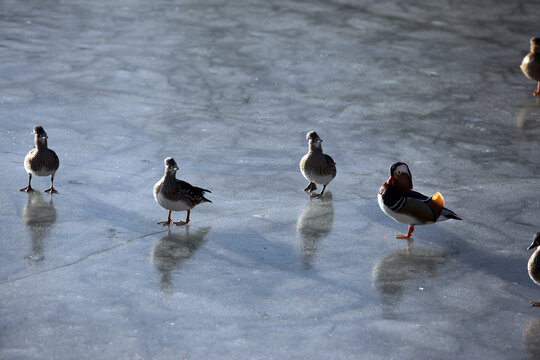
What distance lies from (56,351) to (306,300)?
6.64ft

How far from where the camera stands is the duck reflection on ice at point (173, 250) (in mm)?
6547

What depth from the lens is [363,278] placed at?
6.61 m

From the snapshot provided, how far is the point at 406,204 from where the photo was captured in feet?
23.5

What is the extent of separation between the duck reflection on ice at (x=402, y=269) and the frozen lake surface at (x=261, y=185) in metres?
0.02

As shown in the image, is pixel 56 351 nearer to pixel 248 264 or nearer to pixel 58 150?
pixel 248 264

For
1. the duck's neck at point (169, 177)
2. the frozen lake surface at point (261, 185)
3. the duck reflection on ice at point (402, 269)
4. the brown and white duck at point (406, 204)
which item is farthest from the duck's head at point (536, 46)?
the duck's neck at point (169, 177)

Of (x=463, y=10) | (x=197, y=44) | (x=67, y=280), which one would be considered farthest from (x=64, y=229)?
(x=463, y=10)

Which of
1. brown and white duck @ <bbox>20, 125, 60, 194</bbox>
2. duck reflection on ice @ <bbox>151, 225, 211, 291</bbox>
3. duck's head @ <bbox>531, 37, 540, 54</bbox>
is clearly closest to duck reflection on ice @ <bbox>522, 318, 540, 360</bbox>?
duck reflection on ice @ <bbox>151, 225, 211, 291</bbox>

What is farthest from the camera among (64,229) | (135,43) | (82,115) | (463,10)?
(463,10)

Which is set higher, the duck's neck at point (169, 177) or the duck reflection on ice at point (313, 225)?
the duck's neck at point (169, 177)

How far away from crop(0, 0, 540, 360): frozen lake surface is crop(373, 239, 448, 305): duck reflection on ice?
20 mm

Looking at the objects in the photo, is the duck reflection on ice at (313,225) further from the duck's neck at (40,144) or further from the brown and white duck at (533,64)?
the brown and white duck at (533,64)

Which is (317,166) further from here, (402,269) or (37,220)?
(37,220)

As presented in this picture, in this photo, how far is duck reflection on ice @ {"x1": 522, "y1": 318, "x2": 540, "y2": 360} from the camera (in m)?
5.55
